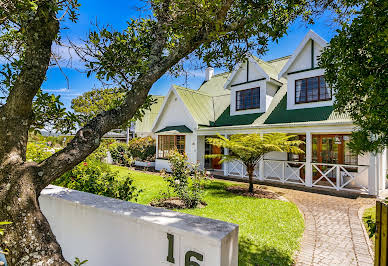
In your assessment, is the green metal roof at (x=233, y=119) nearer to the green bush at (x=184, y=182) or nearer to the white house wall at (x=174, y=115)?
the white house wall at (x=174, y=115)

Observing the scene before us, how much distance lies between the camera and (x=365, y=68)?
305 centimetres

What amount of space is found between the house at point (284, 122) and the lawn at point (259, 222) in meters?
4.67

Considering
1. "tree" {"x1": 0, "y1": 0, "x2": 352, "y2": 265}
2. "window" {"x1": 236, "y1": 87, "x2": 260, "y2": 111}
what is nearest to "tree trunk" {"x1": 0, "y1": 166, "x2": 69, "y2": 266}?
"tree" {"x1": 0, "y1": 0, "x2": 352, "y2": 265}

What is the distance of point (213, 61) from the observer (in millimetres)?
5527

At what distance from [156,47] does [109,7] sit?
1845 mm

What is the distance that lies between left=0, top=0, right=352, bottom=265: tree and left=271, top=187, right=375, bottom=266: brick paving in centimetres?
460

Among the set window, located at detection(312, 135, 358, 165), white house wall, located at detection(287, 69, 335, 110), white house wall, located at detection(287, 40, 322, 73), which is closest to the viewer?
window, located at detection(312, 135, 358, 165)

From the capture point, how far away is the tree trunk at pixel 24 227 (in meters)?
2.31

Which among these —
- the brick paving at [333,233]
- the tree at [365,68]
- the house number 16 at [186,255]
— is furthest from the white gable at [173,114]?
the house number 16 at [186,255]

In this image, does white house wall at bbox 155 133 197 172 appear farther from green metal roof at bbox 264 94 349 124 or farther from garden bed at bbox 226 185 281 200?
garden bed at bbox 226 185 281 200

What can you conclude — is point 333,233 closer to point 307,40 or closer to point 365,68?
point 365,68

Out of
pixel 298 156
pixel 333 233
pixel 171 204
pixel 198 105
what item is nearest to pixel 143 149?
pixel 198 105

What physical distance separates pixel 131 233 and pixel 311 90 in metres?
13.7

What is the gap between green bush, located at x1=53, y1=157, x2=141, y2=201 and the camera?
20.2ft
